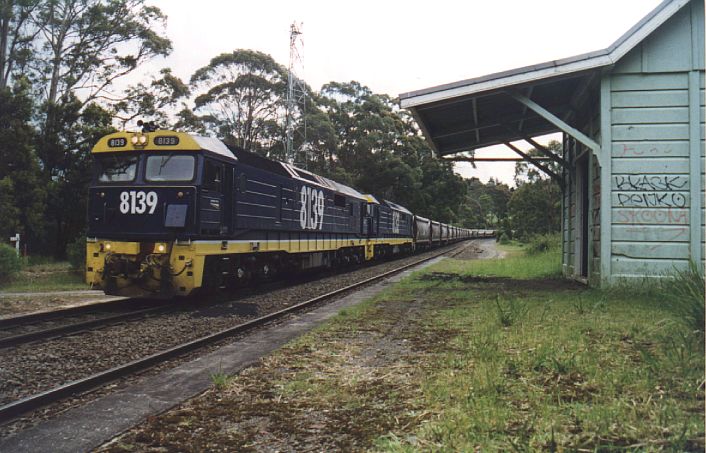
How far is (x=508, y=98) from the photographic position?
1291 cm

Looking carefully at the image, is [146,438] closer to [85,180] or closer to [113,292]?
[113,292]

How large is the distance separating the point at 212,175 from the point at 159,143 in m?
1.18

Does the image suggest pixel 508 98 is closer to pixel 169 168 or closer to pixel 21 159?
pixel 169 168

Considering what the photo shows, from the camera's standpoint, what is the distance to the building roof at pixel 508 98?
1058 cm

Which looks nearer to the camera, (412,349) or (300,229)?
(412,349)

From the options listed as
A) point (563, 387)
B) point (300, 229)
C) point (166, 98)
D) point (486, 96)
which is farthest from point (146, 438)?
point (166, 98)

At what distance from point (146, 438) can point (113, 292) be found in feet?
23.4

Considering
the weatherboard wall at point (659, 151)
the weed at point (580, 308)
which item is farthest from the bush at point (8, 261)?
the weatherboard wall at point (659, 151)

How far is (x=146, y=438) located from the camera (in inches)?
157

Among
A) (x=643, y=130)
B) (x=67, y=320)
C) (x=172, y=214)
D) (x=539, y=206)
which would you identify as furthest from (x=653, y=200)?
(x=539, y=206)

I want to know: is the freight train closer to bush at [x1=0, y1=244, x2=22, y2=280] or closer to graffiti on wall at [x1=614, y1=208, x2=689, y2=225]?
bush at [x1=0, y1=244, x2=22, y2=280]

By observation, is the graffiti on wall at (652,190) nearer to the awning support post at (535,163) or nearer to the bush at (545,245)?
the awning support post at (535,163)

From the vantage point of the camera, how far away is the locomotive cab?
401 inches

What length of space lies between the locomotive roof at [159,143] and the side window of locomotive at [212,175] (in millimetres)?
271
